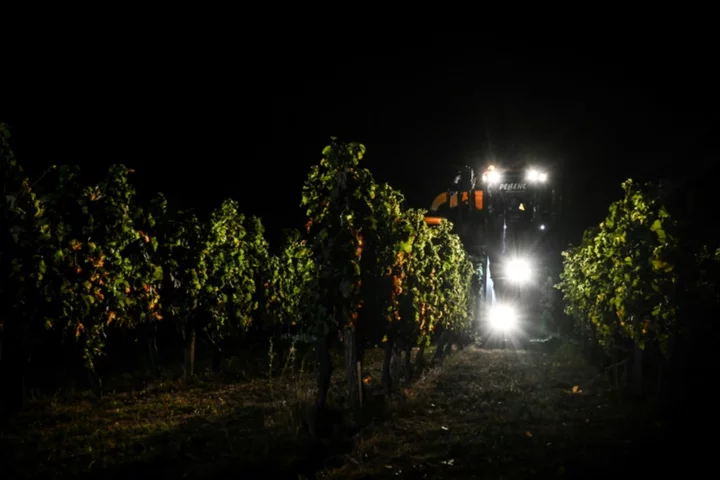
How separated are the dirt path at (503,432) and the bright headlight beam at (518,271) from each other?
518 inches

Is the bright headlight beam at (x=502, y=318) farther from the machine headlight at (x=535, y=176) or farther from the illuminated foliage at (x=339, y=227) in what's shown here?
the illuminated foliage at (x=339, y=227)

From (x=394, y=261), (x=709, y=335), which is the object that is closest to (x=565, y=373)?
(x=709, y=335)

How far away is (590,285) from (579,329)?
433cm

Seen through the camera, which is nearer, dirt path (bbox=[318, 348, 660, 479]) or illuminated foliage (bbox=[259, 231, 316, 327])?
dirt path (bbox=[318, 348, 660, 479])

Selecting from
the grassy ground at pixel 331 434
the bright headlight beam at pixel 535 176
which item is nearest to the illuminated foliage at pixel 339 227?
the grassy ground at pixel 331 434

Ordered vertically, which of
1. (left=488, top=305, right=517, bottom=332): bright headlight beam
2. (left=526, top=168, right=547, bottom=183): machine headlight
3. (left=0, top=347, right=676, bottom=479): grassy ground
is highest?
(left=526, top=168, right=547, bottom=183): machine headlight

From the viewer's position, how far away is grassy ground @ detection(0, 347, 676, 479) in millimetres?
6461

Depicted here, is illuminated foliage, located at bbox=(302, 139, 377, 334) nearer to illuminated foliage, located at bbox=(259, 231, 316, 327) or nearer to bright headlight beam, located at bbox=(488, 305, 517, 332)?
illuminated foliage, located at bbox=(259, 231, 316, 327)

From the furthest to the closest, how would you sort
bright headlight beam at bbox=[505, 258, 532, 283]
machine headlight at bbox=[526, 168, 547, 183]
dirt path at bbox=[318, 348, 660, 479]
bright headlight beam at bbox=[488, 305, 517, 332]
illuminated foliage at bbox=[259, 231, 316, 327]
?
machine headlight at bbox=[526, 168, 547, 183], bright headlight beam at bbox=[505, 258, 532, 283], bright headlight beam at bbox=[488, 305, 517, 332], illuminated foliage at bbox=[259, 231, 316, 327], dirt path at bbox=[318, 348, 660, 479]

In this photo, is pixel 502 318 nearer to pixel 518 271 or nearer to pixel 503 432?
pixel 518 271

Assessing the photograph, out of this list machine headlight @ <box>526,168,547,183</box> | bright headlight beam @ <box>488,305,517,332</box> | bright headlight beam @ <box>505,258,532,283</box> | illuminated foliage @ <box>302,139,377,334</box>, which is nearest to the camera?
illuminated foliage @ <box>302,139,377,334</box>

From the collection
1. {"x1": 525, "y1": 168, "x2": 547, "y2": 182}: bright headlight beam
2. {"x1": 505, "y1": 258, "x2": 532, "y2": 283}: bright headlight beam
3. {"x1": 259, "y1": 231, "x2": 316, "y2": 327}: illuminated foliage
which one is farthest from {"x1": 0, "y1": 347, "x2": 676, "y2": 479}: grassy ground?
{"x1": 525, "y1": 168, "x2": 547, "y2": 182}: bright headlight beam

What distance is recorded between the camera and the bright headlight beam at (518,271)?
2562 centimetres

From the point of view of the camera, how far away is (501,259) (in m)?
25.8
